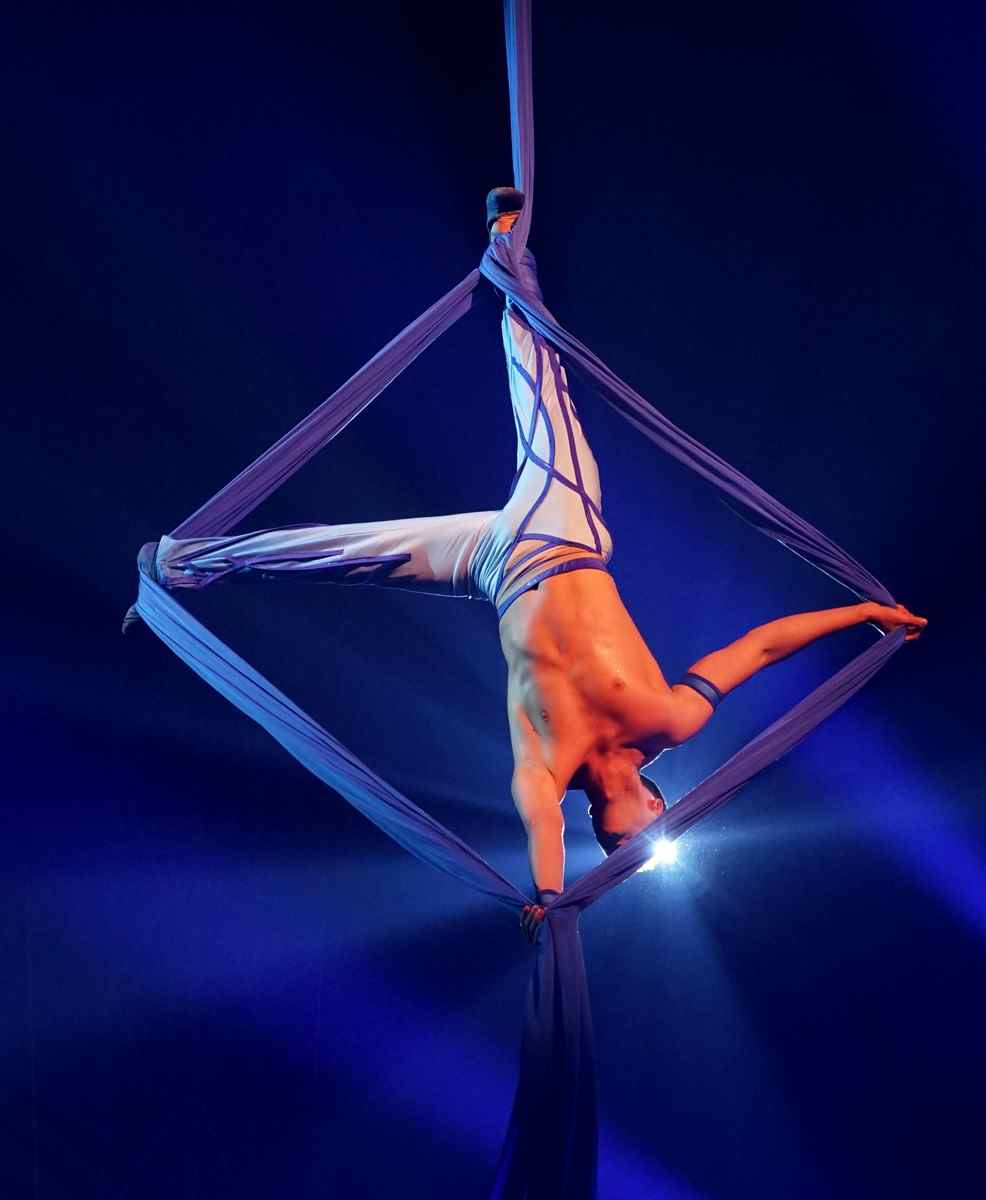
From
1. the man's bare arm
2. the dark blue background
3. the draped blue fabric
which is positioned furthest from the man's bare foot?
the man's bare arm

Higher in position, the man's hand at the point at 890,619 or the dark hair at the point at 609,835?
the man's hand at the point at 890,619

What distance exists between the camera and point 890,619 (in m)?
3.10

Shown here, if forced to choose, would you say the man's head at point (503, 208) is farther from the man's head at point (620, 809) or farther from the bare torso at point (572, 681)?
the man's head at point (620, 809)

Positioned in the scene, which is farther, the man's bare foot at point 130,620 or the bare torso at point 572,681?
the man's bare foot at point 130,620

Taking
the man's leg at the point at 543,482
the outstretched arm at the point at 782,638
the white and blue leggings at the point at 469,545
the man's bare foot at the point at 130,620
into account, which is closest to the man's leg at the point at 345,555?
the white and blue leggings at the point at 469,545

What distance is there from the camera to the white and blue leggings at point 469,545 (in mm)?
2994

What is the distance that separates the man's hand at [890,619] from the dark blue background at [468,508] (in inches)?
35.1

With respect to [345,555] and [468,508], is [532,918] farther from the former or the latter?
[468,508]

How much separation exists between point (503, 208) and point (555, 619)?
1245 millimetres

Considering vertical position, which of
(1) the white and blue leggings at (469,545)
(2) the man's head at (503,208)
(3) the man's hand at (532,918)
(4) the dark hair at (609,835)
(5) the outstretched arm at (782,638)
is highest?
(2) the man's head at (503,208)

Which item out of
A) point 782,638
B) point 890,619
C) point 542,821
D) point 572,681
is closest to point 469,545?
point 572,681

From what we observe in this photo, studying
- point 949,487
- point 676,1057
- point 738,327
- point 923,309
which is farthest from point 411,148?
point 676,1057

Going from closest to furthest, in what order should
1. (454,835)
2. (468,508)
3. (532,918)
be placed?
(532,918), (454,835), (468,508)

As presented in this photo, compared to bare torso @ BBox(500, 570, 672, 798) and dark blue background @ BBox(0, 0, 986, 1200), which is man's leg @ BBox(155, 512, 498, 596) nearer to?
bare torso @ BBox(500, 570, 672, 798)
